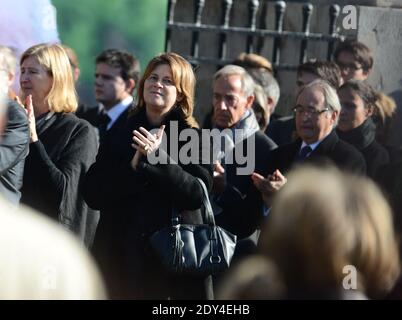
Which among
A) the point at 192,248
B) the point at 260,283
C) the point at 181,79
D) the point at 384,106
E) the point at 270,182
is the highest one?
the point at 181,79

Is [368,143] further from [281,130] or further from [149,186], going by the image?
[149,186]

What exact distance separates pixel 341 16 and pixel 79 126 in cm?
180

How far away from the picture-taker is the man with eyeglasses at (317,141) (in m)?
5.71

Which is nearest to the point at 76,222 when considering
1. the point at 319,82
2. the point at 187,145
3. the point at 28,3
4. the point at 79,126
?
the point at 79,126

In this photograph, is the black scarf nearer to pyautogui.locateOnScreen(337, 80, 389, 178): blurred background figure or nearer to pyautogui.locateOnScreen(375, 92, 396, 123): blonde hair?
pyautogui.locateOnScreen(337, 80, 389, 178): blurred background figure

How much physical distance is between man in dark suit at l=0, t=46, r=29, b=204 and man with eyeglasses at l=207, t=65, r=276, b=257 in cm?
102

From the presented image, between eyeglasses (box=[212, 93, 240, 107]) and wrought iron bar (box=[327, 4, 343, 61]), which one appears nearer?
eyeglasses (box=[212, 93, 240, 107])

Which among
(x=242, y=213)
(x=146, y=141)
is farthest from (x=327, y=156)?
(x=146, y=141)

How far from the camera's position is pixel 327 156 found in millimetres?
5723

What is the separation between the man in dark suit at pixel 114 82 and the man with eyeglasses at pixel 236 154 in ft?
4.26

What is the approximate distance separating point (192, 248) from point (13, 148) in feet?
3.04

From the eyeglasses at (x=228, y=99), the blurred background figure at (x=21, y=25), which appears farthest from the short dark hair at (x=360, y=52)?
the blurred background figure at (x=21, y=25)

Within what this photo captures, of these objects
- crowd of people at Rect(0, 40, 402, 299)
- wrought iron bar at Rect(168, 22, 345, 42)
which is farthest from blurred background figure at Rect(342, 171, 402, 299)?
wrought iron bar at Rect(168, 22, 345, 42)

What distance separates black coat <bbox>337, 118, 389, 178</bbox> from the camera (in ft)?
19.8
